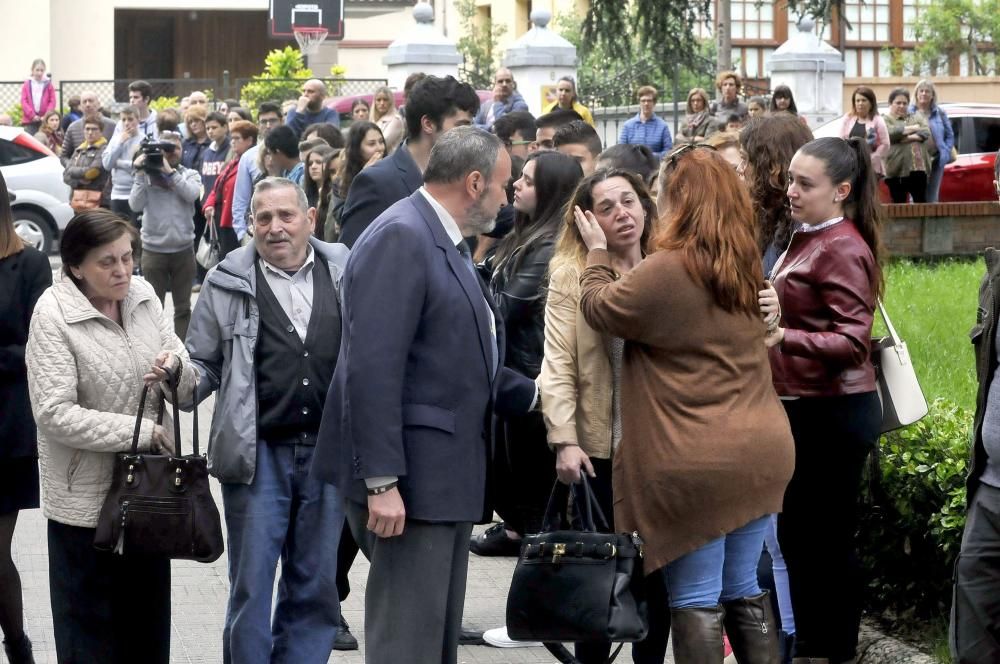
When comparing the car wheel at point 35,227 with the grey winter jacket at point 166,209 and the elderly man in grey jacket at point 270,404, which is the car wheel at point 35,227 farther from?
the elderly man in grey jacket at point 270,404

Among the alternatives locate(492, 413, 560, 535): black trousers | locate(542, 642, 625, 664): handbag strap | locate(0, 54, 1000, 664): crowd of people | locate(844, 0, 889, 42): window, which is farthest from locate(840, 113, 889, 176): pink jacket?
locate(844, 0, 889, 42): window

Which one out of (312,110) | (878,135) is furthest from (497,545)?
(878,135)

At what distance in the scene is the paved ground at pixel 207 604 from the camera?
634 centimetres

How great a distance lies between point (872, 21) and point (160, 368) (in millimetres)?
53796

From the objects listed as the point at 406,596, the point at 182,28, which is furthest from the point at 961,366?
the point at 182,28

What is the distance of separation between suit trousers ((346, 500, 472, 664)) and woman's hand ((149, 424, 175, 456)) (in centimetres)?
79

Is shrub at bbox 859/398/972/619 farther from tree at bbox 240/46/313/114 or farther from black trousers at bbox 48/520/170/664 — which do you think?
tree at bbox 240/46/313/114

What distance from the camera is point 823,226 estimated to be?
558cm

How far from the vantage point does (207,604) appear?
276 inches

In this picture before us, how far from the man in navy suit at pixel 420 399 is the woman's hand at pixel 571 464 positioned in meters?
0.40

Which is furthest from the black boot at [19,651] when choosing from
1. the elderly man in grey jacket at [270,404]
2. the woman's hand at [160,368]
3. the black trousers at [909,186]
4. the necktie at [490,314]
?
the black trousers at [909,186]

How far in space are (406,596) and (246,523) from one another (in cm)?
98

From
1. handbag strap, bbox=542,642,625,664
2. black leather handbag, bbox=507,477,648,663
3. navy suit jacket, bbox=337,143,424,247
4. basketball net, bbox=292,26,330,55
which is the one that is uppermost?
basketball net, bbox=292,26,330,55

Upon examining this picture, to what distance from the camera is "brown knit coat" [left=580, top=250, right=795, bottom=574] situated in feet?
15.3
